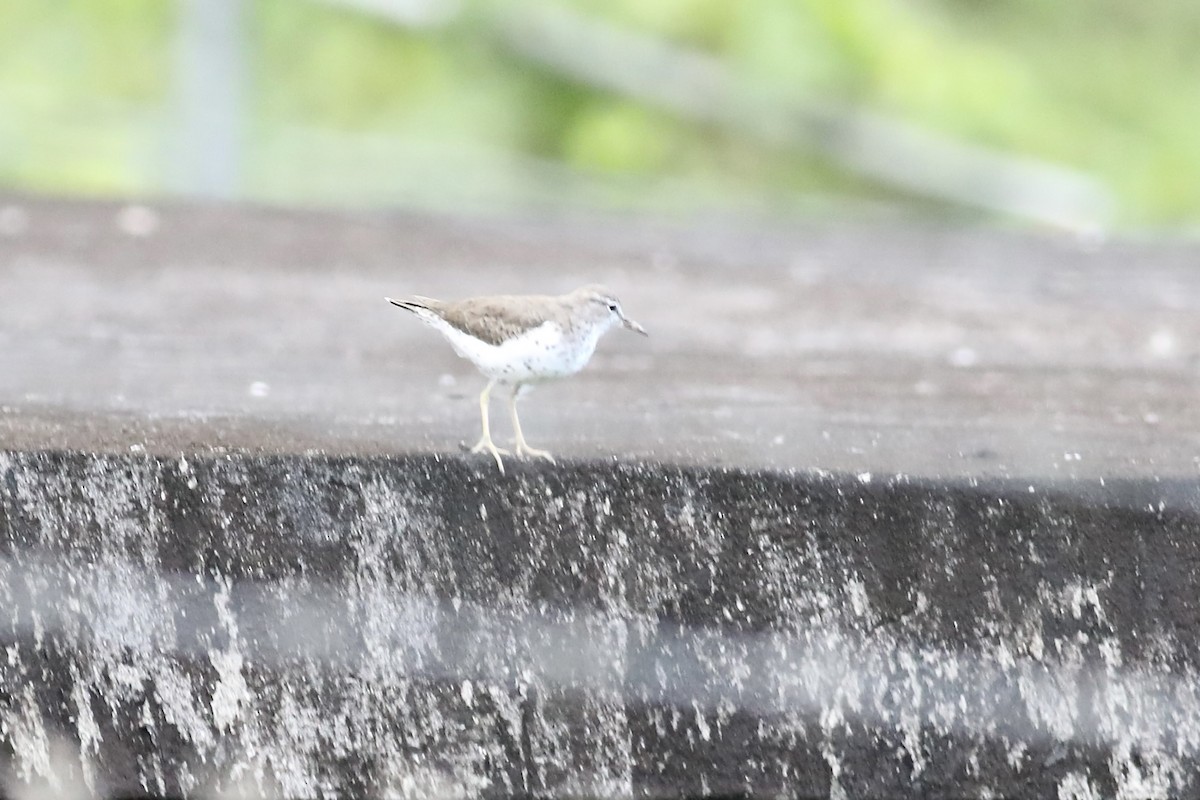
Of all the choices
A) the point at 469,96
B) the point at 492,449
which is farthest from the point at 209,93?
the point at 492,449

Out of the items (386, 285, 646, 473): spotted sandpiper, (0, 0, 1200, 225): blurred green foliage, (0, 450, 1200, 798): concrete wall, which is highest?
Answer: (0, 0, 1200, 225): blurred green foliage

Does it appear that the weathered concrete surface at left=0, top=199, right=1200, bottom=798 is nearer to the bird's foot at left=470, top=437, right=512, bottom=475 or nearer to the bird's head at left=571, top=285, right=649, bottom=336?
the bird's foot at left=470, top=437, right=512, bottom=475

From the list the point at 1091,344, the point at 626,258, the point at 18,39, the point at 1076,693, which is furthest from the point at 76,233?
the point at 18,39

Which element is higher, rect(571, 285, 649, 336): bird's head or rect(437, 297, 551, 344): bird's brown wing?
rect(571, 285, 649, 336): bird's head

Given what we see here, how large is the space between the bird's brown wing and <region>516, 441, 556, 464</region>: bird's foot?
0.26 m

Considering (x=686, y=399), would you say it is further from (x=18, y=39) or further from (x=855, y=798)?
(x=18, y=39)

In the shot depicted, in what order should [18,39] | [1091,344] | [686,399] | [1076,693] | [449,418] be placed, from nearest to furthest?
[1076,693], [449,418], [686,399], [1091,344], [18,39]

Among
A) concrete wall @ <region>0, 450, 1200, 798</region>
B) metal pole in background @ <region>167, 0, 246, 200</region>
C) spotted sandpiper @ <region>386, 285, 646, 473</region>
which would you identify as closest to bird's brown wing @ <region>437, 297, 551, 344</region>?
spotted sandpiper @ <region>386, 285, 646, 473</region>

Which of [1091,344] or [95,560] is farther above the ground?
[1091,344]

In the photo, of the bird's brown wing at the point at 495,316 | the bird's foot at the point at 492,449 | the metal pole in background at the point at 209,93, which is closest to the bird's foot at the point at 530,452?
the bird's foot at the point at 492,449

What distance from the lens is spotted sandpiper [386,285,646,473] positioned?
5.88ft

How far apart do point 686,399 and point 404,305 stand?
0.42 meters

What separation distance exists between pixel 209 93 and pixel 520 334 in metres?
3.37

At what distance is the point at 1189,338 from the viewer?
2.52 meters
